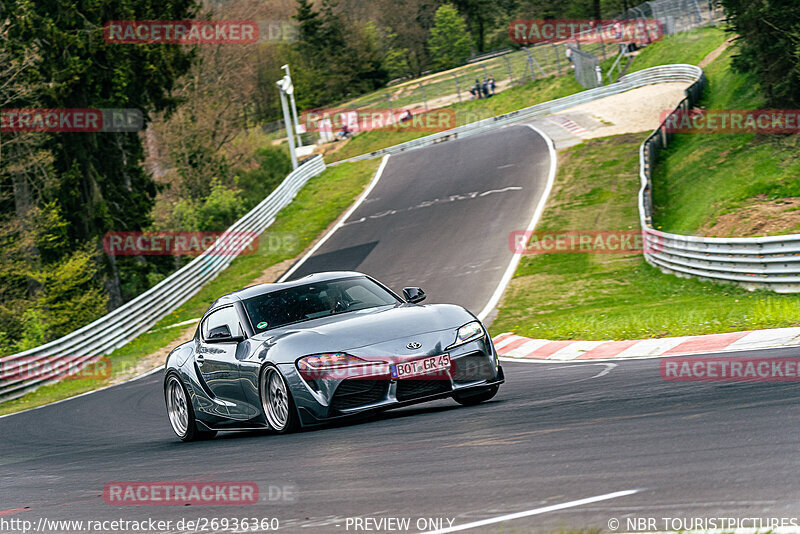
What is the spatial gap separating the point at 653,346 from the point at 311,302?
5.04 metres

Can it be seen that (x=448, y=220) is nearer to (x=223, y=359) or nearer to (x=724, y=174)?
(x=724, y=174)

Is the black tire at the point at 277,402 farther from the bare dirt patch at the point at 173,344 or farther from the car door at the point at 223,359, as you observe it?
the bare dirt patch at the point at 173,344

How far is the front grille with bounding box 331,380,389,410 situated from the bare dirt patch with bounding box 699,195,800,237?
47.5 feet

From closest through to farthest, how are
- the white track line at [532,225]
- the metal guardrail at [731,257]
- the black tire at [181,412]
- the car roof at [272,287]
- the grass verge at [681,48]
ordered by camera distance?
the car roof at [272,287], the black tire at [181,412], the metal guardrail at [731,257], the white track line at [532,225], the grass verge at [681,48]

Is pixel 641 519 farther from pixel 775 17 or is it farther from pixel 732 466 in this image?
pixel 775 17

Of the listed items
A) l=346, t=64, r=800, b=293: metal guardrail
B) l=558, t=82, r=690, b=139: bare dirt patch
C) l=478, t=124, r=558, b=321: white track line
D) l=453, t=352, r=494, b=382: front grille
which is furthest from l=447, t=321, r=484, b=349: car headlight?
l=558, t=82, r=690, b=139: bare dirt patch

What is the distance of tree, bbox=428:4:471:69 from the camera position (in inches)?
3910

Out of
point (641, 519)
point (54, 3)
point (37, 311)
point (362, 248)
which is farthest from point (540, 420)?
point (54, 3)

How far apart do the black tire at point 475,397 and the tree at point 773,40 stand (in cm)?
1923

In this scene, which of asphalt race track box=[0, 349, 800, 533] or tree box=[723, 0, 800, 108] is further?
tree box=[723, 0, 800, 108]

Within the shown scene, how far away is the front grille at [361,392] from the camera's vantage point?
7977mm

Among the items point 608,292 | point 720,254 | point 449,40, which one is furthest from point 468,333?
point 449,40

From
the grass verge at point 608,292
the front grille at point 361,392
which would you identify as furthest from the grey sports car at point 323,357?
the grass verge at point 608,292

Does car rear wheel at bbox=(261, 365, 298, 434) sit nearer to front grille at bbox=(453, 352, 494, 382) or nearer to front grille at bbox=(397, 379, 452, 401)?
front grille at bbox=(397, 379, 452, 401)
